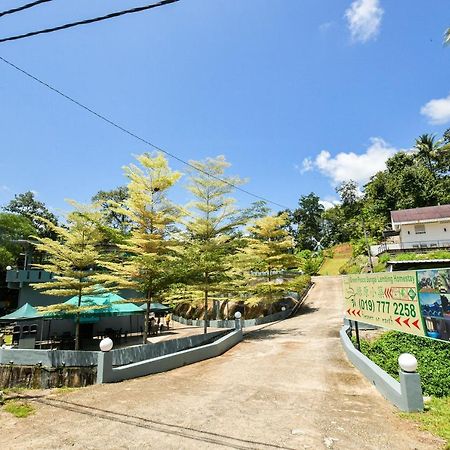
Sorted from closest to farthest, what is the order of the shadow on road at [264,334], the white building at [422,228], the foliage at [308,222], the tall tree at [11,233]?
1. the shadow on road at [264,334]
2. the tall tree at [11,233]
3. the white building at [422,228]
4. the foliage at [308,222]

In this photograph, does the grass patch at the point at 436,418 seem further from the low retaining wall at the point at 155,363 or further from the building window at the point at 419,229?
the building window at the point at 419,229

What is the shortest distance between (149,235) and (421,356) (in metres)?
12.4

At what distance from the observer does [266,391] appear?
8586 millimetres

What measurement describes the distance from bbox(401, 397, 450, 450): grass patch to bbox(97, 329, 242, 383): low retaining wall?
770 cm

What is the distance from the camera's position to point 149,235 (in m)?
15.5

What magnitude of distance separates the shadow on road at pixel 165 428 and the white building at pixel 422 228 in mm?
35343

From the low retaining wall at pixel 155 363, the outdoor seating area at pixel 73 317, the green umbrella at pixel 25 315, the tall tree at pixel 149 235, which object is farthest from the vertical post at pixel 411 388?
the green umbrella at pixel 25 315

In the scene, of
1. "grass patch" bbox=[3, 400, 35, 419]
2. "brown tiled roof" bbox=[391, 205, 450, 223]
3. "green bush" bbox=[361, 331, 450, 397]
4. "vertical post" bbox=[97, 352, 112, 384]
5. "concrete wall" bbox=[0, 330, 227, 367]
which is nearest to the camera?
"grass patch" bbox=[3, 400, 35, 419]

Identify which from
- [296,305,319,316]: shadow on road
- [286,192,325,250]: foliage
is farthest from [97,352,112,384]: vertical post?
[286,192,325,250]: foliage

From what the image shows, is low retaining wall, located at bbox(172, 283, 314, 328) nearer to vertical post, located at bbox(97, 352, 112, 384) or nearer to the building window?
vertical post, located at bbox(97, 352, 112, 384)

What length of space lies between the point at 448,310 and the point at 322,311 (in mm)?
21073

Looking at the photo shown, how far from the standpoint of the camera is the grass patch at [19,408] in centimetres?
Answer: 707

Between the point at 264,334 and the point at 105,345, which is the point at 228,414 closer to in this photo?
the point at 105,345

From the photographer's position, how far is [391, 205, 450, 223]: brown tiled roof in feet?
123
